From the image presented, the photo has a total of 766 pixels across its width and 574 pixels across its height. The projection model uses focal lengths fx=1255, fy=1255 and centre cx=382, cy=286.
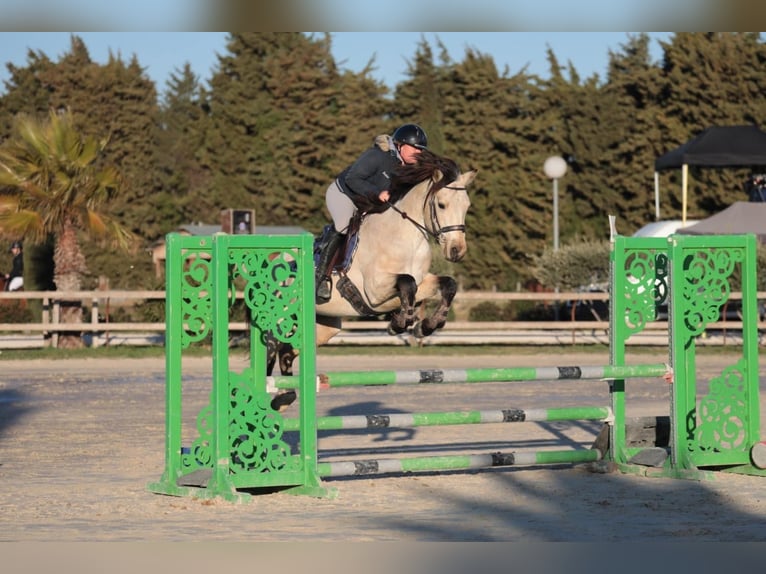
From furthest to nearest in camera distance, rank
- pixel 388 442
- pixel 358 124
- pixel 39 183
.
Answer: pixel 358 124
pixel 39 183
pixel 388 442

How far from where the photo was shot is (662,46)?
39.1 meters

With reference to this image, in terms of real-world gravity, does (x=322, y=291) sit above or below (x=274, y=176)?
below

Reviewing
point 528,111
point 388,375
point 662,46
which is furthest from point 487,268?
point 388,375

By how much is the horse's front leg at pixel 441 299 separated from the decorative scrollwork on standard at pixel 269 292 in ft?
4.74

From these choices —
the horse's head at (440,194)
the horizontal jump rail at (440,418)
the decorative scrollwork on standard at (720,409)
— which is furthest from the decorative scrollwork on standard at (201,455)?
A: the decorative scrollwork on standard at (720,409)

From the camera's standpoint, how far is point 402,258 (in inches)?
343

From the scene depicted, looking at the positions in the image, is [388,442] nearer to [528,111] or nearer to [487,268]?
[487,268]

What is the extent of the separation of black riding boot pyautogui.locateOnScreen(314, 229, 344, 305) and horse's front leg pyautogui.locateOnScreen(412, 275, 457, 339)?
0.65 meters

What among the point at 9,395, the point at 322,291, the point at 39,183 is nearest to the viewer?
the point at 322,291

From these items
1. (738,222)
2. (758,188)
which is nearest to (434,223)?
(738,222)

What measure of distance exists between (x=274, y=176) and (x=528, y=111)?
823 cm

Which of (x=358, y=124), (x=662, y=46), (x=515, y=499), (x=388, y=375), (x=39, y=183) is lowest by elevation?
(x=515, y=499)

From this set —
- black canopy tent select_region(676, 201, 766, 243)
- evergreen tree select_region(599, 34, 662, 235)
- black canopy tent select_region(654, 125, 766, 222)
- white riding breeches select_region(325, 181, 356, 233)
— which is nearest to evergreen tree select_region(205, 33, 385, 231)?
evergreen tree select_region(599, 34, 662, 235)

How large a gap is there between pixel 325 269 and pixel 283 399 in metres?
1.16
